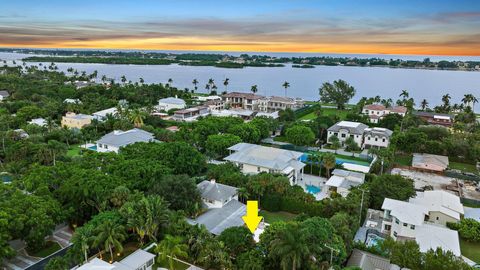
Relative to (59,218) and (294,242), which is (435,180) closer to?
(294,242)

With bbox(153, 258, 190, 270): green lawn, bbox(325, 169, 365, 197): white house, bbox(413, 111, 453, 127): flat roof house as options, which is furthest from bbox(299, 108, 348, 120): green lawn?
bbox(153, 258, 190, 270): green lawn

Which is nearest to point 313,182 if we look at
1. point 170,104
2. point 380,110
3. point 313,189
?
point 313,189

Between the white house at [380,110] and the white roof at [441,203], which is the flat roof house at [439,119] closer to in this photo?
the white house at [380,110]

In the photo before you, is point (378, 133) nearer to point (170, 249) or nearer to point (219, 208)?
point (219, 208)

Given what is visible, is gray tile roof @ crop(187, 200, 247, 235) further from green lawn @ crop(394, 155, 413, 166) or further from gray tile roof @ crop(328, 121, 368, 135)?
gray tile roof @ crop(328, 121, 368, 135)

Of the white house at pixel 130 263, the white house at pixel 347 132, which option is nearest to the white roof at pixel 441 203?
the white house at pixel 347 132
